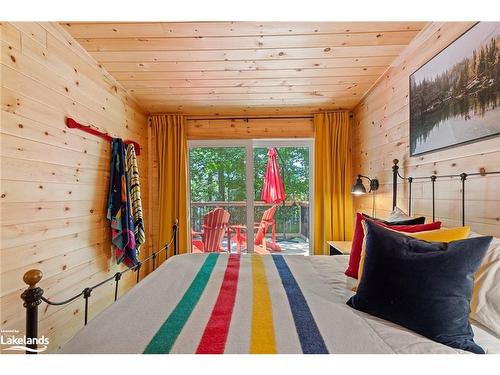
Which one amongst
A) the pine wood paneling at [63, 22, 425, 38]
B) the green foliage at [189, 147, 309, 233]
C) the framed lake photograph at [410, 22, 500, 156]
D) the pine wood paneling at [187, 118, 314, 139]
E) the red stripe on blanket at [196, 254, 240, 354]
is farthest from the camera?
the green foliage at [189, 147, 309, 233]

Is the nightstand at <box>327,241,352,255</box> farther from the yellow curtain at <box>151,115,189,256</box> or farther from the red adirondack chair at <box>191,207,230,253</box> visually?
the yellow curtain at <box>151,115,189,256</box>

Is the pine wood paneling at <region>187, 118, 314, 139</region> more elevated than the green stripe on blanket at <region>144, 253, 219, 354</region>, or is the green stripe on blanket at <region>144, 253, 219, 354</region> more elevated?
the pine wood paneling at <region>187, 118, 314, 139</region>

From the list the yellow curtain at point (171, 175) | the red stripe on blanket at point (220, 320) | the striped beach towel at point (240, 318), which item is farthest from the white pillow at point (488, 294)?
the yellow curtain at point (171, 175)

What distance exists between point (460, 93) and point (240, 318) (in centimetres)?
165

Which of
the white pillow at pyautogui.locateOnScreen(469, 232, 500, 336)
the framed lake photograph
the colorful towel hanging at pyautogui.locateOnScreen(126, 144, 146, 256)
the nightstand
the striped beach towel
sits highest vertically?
the framed lake photograph

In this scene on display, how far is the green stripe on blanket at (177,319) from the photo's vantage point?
2.64 feet

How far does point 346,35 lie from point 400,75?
65 cm

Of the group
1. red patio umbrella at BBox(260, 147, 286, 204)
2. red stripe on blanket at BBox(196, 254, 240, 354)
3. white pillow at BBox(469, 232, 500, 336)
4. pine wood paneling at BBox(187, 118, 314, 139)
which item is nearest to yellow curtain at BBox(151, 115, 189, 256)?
pine wood paneling at BBox(187, 118, 314, 139)

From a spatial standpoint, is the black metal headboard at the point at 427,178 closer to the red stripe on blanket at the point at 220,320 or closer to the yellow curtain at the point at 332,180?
the yellow curtain at the point at 332,180

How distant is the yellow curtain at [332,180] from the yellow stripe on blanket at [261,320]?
186 centimetres

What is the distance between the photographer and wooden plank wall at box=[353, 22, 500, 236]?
4.30ft

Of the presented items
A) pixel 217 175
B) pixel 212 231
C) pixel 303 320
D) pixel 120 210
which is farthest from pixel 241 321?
pixel 217 175

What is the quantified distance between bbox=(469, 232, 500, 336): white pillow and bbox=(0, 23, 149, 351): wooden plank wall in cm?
216
